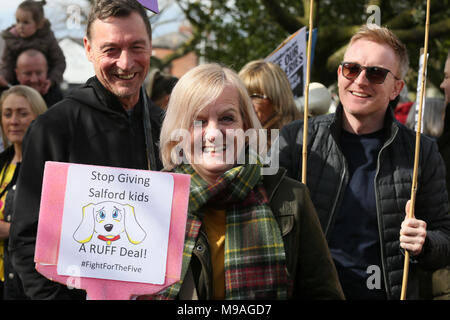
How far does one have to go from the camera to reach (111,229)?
211 cm

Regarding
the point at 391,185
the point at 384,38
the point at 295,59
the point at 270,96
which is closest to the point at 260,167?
the point at 391,185

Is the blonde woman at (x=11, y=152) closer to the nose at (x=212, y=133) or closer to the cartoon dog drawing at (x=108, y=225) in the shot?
the cartoon dog drawing at (x=108, y=225)

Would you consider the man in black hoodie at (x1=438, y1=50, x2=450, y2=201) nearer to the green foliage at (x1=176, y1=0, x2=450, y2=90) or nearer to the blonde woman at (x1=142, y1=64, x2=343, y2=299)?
the blonde woman at (x1=142, y1=64, x2=343, y2=299)

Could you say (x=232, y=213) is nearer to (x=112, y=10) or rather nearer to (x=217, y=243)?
(x=217, y=243)

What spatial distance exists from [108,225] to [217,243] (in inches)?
15.1

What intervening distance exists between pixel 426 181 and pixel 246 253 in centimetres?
105

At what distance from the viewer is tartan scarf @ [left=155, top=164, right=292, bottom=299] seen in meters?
2.18

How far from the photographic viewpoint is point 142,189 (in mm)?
2143

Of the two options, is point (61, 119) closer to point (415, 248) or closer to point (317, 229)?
point (317, 229)

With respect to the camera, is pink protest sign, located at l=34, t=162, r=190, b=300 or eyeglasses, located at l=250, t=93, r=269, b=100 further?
eyeglasses, located at l=250, t=93, r=269, b=100

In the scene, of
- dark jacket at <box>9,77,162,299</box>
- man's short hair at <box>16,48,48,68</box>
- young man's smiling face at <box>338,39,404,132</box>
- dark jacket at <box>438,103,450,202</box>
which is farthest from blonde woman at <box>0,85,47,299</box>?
dark jacket at <box>438,103,450,202</box>

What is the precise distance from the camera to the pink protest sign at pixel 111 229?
6.86 feet

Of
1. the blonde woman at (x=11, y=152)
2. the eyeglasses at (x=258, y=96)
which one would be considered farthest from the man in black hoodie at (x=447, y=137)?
the blonde woman at (x=11, y=152)
